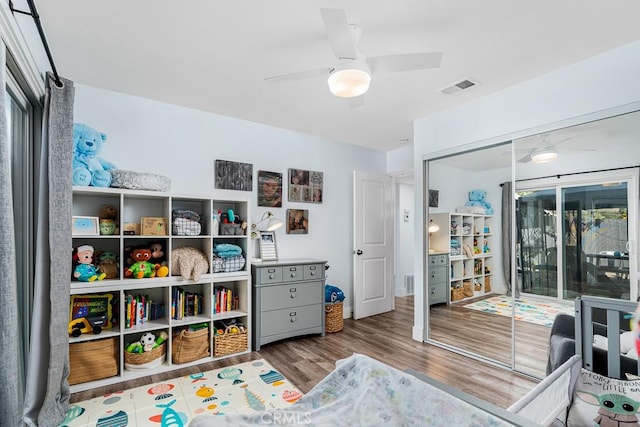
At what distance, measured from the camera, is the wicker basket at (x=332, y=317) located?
3857mm

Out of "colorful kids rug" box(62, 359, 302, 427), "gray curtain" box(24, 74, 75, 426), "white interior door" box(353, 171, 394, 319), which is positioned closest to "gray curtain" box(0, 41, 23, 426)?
"gray curtain" box(24, 74, 75, 426)

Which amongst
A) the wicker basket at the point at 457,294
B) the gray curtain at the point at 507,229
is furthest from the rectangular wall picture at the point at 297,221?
the gray curtain at the point at 507,229

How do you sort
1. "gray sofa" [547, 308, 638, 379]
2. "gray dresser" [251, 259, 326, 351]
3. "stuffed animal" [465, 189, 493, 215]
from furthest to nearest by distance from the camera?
"gray dresser" [251, 259, 326, 351] < "stuffed animal" [465, 189, 493, 215] < "gray sofa" [547, 308, 638, 379]

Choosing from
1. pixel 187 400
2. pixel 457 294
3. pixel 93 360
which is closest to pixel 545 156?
pixel 457 294

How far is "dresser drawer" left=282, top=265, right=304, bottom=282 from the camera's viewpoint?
348 centimetres

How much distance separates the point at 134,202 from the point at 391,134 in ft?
10.0

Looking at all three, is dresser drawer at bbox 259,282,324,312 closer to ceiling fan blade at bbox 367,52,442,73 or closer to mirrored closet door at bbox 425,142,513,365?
mirrored closet door at bbox 425,142,513,365

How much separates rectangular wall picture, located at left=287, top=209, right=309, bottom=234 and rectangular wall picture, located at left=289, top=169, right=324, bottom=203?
0.50ft

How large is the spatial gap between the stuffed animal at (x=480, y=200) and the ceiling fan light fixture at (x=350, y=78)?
1.92 metres

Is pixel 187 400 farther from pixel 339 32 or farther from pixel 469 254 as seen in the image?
pixel 469 254

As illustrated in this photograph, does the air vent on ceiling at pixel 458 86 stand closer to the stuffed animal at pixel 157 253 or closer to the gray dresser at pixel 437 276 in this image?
the gray dresser at pixel 437 276

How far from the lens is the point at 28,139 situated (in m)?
2.12

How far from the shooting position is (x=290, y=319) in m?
3.51

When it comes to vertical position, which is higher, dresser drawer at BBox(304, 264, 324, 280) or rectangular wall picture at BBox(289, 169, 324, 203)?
rectangular wall picture at BBox(289, 169, 324, 203)
